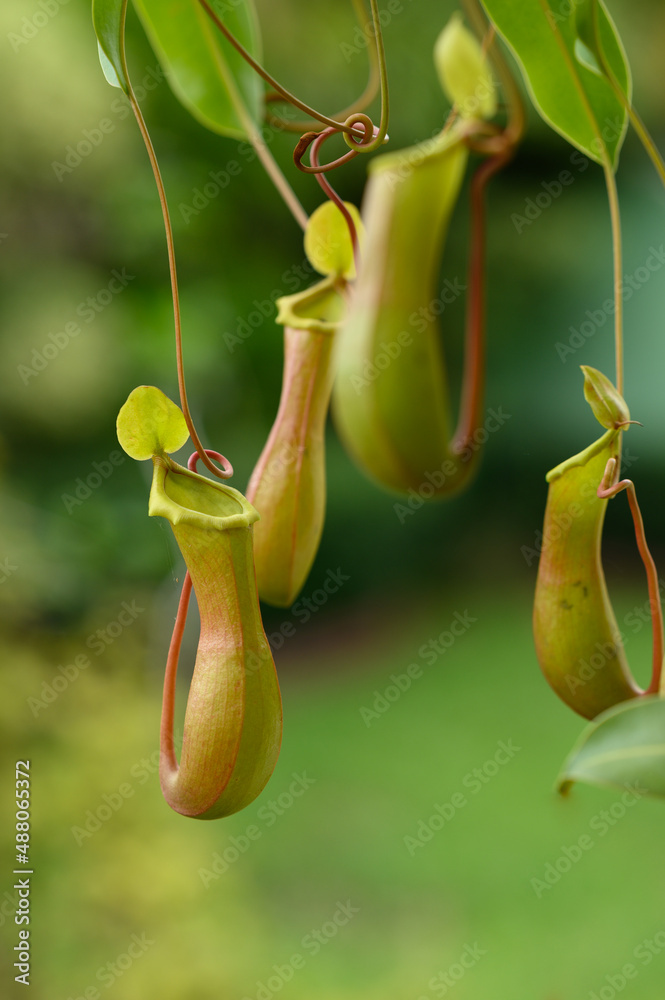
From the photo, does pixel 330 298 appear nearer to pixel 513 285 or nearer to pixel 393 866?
pixel 393 866

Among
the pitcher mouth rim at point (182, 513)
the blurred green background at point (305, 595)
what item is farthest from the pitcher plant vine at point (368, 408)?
the blurred green background at point (305, 595)

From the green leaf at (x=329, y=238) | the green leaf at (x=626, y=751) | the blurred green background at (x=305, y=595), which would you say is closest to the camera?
the green leaf at (x=626, y=751)

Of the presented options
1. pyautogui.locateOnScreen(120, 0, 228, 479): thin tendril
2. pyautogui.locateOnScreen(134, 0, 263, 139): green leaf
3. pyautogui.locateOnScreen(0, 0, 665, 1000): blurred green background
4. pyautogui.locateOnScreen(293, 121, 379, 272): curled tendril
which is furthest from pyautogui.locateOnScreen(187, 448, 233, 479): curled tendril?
pyautogui.locateOnScreen(0, 0, 665, 1000): blurred green background

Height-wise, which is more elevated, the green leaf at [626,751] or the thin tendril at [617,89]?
the thin tendril at [617,89]

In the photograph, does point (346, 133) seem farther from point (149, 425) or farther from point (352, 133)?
point (149, 425)

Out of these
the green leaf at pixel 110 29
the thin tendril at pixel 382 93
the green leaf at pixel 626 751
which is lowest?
the green leaf at pixel 626 751

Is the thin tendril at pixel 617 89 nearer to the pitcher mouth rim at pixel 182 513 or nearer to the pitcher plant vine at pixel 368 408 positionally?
the pitcher plant vine at pixel 368 408

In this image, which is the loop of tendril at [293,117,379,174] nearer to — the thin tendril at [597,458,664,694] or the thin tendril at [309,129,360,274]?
the thin tendril at [309,129,360,274]
